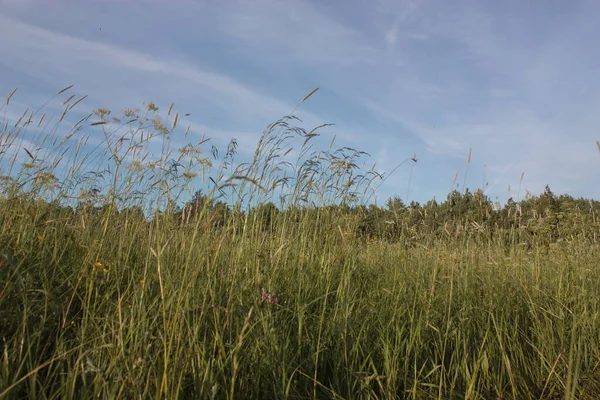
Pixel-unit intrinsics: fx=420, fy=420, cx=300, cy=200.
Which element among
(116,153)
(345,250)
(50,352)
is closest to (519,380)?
(345,250)

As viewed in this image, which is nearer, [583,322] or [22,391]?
[22,391]

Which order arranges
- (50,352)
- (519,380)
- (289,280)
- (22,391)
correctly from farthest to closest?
(289,280) → (519,380) → (50,352) → (22,391)

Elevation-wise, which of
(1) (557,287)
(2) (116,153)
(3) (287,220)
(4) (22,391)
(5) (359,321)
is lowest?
(4) (22,391)

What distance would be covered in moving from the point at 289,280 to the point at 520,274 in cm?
204

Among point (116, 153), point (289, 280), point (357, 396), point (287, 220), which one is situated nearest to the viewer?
point (357, 396)

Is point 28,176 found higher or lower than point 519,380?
higher

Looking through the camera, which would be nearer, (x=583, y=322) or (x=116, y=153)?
(x=583, y=322)

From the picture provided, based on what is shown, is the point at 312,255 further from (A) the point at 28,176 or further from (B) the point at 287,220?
(A) the point at 28,176

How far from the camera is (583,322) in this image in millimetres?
2441

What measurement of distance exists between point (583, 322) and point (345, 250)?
1.44m

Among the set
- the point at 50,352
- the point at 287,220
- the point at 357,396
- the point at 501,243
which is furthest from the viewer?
the point at 501,243

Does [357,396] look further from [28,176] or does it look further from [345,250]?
[28,176]

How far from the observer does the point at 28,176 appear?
3168mm

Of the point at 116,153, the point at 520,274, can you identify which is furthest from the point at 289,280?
the point at 520,274
